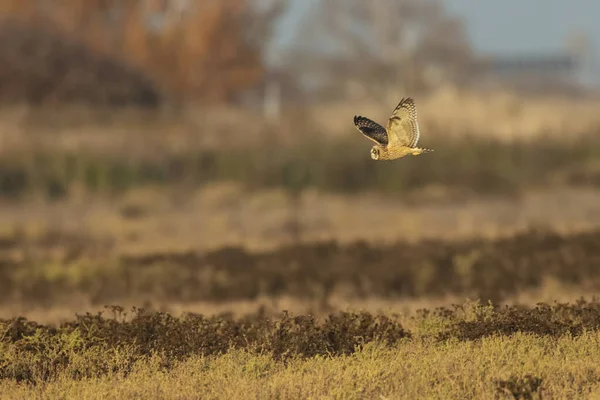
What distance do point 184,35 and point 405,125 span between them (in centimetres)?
5146

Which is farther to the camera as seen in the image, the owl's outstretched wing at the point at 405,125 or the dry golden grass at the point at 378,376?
the dry golden grass at the point at 378,376

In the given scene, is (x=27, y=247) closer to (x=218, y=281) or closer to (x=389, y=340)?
(x=218, y=281)

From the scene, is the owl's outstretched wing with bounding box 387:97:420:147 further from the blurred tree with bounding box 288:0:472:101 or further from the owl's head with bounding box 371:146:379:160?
the blurred tree with bounding box 288:0:472:101

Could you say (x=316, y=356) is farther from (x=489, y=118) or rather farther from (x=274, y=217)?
(x=489, y=118)

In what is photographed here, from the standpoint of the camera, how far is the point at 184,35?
5966 cm

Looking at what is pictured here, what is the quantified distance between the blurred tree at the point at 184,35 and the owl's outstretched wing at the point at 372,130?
46959 mm

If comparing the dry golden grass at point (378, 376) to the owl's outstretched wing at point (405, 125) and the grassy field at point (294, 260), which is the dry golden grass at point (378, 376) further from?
the owl's outstretched wing at point (405, 125)

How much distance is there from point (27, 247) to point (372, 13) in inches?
2001

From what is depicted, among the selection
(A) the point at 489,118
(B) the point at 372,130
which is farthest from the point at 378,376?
Result: (A) the point at 489,118

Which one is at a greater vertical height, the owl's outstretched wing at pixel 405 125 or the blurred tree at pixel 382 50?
the blurred tree at pixel 382 50

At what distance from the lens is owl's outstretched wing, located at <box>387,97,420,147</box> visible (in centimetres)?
879

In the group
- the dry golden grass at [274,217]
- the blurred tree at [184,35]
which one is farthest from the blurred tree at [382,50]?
the dry golden grass at [274,217]

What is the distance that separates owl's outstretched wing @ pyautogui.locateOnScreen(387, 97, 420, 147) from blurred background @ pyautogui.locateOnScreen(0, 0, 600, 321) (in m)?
4.36

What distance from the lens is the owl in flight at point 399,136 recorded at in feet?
28.6
